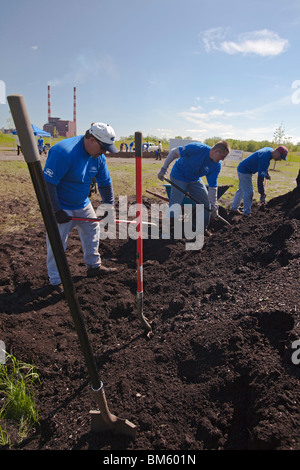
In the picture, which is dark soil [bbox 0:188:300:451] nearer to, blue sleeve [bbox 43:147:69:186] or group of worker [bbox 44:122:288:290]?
group of worker [bbox 44:122:288:290]

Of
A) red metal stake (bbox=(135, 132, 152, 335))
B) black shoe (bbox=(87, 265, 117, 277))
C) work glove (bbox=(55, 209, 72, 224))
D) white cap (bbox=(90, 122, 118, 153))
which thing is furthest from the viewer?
black shoe (bbox=(87, 265, 117, 277))

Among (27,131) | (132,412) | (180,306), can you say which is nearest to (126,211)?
(180,306)

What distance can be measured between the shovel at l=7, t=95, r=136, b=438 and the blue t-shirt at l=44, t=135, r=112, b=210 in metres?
1.87

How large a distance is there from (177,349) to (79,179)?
2154 mm

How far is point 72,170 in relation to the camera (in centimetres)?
330

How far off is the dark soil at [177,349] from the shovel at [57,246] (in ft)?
0.36

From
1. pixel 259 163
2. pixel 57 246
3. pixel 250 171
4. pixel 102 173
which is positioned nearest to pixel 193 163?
pixel 102 173

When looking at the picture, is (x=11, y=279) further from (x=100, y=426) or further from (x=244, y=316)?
(x=244, y=316)

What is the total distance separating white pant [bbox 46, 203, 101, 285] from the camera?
357cm

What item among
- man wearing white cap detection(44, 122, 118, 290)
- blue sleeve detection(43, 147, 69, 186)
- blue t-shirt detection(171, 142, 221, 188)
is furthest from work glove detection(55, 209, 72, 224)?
blue t-shirt detection(171, 142, 221, 188)

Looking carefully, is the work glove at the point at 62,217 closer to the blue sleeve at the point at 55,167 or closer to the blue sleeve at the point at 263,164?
the blue sleeve at the point at 55,167

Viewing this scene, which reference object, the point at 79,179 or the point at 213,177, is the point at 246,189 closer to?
the point at 213,177

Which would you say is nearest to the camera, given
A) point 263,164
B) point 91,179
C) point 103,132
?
point 103,132

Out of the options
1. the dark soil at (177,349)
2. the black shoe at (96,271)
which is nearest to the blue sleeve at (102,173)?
the black shoe at (96,271)
